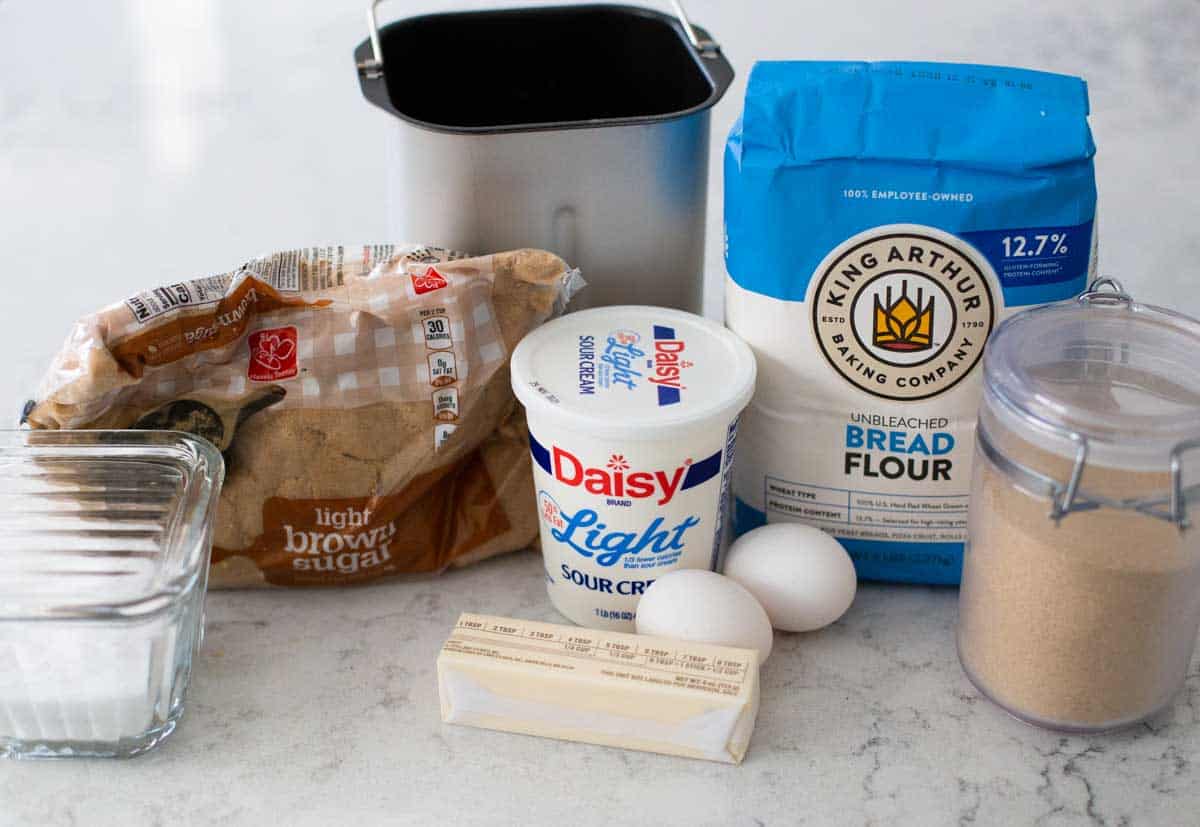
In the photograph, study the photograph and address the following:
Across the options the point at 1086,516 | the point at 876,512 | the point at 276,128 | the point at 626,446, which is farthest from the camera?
the point at 276,128

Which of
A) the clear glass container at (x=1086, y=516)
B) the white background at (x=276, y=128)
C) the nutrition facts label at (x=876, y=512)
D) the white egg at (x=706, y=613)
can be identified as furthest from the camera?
the white background at (x=276, y=128)

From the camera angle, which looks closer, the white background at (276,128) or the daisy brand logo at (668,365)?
the daisy brand logo at (668,365)

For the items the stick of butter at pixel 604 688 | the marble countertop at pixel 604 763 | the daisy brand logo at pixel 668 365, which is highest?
the daisy brand logo at pixel 668 365

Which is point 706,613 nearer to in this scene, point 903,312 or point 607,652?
point 607,652

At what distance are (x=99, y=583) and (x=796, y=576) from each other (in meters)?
0.45

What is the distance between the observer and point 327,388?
1.04m

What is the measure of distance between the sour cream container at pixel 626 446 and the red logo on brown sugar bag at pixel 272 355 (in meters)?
0.16

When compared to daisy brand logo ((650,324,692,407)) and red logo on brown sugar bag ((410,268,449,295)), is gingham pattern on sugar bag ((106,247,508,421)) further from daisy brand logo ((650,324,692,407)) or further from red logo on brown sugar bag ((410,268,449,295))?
daisy brand logo ((650,324,692,407))

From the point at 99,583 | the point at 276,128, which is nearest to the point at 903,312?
the point at 99,583

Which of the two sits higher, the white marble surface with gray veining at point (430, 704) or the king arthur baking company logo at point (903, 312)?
the king arthur baking company logo at point (903, 312)

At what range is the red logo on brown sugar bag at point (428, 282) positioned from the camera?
104 centimetres

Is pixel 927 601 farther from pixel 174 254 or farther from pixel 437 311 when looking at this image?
pixel 174 254

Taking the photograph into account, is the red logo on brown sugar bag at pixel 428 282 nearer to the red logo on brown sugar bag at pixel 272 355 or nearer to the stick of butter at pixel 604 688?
the red logo on brown sugar bag at pixel 272 355

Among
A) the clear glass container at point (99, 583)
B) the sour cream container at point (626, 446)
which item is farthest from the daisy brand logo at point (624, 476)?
the clear glass container at point (99, 583)
